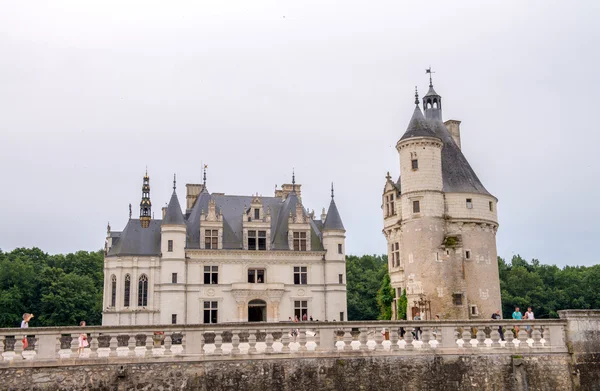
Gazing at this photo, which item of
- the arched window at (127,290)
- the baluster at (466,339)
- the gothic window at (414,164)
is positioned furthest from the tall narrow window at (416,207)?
the arched window at (127,290)

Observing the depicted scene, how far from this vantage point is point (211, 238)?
1620 inches

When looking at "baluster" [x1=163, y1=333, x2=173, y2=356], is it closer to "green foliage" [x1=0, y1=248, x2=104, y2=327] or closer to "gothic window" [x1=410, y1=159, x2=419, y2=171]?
"gothic window" [x1=410, y1=159, x2=419, y2=171]

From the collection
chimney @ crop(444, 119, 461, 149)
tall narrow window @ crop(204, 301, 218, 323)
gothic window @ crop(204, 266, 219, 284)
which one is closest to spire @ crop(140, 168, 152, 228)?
gothic window @ crop(204, 266, 219, 284)

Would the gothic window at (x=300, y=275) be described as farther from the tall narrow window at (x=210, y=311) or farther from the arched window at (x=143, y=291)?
the arched window at (x=143, y=291)

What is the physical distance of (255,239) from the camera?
137 ft

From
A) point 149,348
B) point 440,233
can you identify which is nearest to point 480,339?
point 149,348

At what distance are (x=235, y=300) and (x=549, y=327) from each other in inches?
970

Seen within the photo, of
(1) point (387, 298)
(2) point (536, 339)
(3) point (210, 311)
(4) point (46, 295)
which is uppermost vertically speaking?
(4) point (46, 295)

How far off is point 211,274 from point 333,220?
9.21 m

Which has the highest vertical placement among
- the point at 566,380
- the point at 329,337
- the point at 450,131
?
the point at 450,131

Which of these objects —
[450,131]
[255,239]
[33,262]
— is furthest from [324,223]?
[33,262]

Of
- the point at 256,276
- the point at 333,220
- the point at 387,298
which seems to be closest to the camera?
the point at 387,298

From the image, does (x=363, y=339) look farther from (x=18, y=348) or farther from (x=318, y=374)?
(x=18, y=348)

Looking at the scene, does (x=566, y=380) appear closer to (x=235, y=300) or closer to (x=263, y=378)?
(x=263, y=378)
